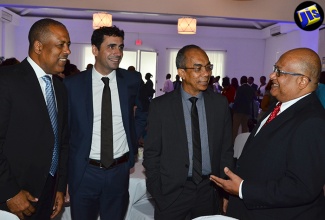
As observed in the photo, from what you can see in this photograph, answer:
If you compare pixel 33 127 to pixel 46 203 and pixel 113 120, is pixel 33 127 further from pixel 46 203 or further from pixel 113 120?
pixel 113 120

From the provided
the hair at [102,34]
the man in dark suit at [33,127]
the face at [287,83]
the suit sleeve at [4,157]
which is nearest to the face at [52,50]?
the man in dark suit at [33,127]

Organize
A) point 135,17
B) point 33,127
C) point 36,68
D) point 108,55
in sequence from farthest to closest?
point 135,17 < point 108,55 < point 36,68 < point 33,127

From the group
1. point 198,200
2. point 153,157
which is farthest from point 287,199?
point 153,157

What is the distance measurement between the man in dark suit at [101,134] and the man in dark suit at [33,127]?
257 millimetres

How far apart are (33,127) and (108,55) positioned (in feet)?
2.80

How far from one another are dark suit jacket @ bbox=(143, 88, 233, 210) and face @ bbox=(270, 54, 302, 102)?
55cm

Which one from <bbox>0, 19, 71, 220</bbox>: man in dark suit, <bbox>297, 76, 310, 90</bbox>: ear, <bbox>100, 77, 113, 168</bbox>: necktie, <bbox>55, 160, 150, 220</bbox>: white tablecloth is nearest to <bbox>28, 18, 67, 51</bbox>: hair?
<bbox>0, 19, 71, 220</bbox>: man in dark suit

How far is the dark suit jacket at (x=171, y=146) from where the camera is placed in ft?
7.55

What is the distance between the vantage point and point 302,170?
5.56ft

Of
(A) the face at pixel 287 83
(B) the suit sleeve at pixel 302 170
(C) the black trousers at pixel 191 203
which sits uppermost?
(A) the face at pixel 287 83

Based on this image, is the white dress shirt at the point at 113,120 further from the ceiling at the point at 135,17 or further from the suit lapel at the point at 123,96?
the ceiling at the point at 135,17

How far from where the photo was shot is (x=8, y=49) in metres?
13.9

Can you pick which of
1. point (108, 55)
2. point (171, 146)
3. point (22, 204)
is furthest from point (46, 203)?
point (108, 55)

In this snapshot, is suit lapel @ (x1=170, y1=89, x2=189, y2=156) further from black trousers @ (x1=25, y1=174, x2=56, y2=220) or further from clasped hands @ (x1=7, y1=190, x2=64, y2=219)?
clasped hands @ (x1=7, y1=190, x2=64, y2=219)
